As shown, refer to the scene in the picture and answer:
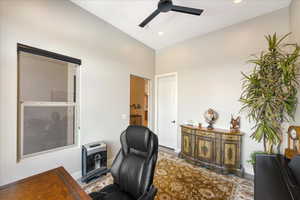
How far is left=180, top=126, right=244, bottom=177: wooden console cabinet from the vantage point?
2523mm

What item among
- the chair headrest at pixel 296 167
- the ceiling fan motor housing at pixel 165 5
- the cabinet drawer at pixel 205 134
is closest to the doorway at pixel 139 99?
the cabinet drawer at pixel 205 134

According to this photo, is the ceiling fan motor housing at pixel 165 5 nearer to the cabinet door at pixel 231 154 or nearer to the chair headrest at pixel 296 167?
the chair headrest at pixel 296 167

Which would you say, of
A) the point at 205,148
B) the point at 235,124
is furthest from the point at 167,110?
the point at 235,124

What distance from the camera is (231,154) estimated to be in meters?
2.55

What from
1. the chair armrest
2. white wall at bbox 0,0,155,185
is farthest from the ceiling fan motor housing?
the chair armrest

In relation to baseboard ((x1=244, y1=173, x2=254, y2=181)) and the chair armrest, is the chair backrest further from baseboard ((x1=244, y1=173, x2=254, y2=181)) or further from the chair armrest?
baseboard ((x1=244, y1=173, x2=254, y2=181))

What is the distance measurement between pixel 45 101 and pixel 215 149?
131 inches

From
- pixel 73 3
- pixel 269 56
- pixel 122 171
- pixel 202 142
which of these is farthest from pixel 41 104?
pixel 269 56

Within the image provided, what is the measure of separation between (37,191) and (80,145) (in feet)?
4.78

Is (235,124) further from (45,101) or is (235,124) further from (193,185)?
(45,101)

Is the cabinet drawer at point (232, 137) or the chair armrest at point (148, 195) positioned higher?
the cabinet drawer at point (232, 137)

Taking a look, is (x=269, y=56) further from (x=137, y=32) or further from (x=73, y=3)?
(x=73, y=3)

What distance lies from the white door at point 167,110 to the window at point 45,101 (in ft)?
8.33

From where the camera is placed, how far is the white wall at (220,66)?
2582 mm
